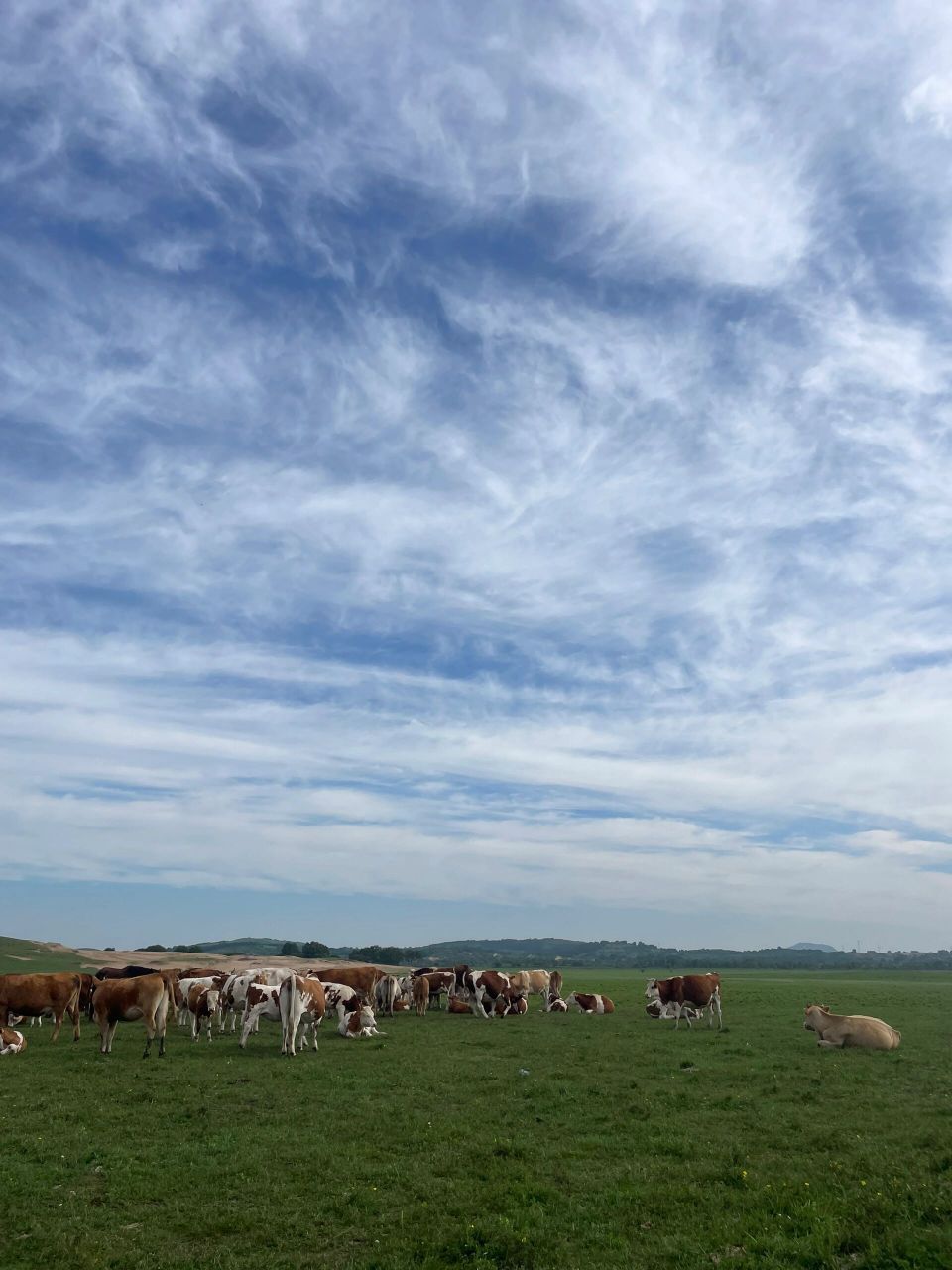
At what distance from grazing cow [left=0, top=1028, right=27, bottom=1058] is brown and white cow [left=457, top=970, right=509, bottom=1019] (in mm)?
17165

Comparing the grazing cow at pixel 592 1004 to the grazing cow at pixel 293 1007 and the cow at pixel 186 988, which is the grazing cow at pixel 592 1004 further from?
the grazing cow at pixel 293 1007

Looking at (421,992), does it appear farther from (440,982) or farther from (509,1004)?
(509,1004)

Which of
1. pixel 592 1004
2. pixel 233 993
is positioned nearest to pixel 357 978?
pixel 233 993

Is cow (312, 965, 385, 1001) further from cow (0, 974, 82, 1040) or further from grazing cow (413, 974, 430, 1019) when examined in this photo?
cow (0, 974, 82, 1040)

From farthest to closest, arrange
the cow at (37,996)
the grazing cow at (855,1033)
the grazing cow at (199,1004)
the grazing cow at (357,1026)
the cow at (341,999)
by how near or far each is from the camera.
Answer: the cow at (341,999) → the grazing cow at (357,1026) → the grazing cow at (199,1004) → the cow at (37,996) → the grazing cow at (855,1033)

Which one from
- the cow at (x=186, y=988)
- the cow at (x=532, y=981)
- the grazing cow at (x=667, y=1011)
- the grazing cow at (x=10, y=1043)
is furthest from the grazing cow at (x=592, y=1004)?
the grazing cow at (x=10, y=1043)

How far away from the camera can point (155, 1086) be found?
17.8 metres

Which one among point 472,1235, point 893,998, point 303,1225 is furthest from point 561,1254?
point 893,998

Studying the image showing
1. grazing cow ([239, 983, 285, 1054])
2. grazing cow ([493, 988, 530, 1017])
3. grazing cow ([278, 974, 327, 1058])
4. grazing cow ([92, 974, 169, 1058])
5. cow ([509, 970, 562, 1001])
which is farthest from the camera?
cow ([509, 970, 562, 1001])

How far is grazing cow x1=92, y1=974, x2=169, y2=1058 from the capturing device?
22594 millimetres

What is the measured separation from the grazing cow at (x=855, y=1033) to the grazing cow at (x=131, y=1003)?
725 inches

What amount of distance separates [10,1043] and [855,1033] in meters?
23.5

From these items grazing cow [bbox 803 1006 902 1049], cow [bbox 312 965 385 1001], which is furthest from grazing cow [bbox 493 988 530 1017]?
grazing cow [bbox 803 1006 902 1049]

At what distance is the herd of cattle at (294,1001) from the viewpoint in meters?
23.0
